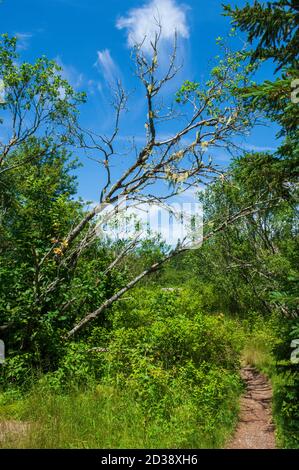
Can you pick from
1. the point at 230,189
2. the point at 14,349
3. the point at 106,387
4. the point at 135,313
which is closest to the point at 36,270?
the point at 14,349

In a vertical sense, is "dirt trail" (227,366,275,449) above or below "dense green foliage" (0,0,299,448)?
below

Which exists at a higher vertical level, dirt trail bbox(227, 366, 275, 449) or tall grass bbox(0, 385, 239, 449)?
tall grass bbox(0, 385, 239, 449)

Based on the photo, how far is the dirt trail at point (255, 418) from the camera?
841 cm

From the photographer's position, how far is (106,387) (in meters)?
8.94

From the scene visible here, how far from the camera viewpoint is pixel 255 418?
10133mm

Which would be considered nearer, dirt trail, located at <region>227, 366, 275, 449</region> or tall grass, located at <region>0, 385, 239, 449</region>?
tall grass, located at <region>0, 385, 239, 449</region>

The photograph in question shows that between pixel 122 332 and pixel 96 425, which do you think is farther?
pixel 122 332

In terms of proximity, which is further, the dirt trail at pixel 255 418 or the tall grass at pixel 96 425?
the dirt trail at pixel 255 418

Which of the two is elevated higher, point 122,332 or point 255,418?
point 122,332

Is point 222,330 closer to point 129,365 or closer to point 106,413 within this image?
point 129,365

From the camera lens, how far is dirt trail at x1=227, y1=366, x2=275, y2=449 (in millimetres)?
8414

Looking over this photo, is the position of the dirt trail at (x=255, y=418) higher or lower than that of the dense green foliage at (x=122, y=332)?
lower

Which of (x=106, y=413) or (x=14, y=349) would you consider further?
(x=14, y=349)
